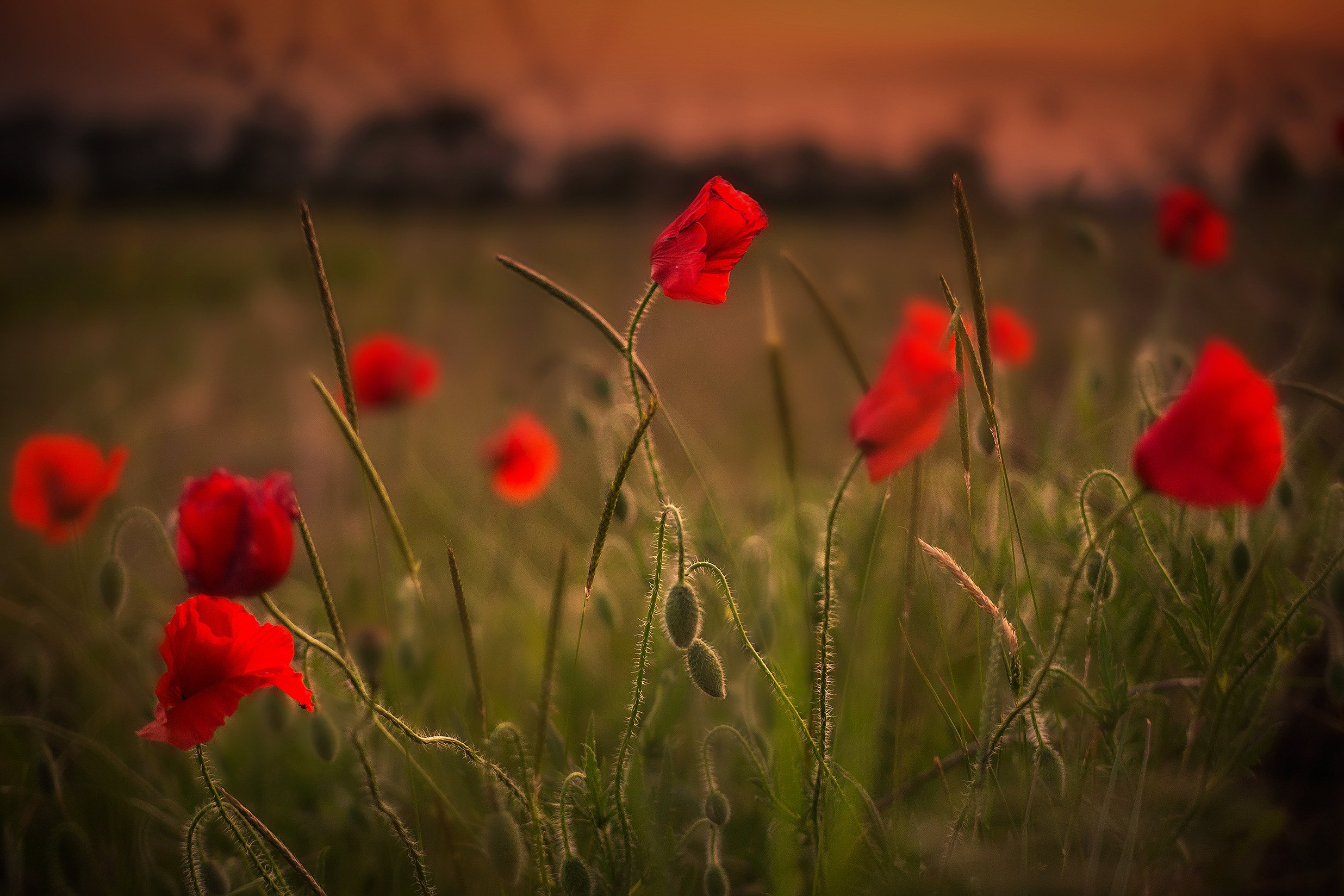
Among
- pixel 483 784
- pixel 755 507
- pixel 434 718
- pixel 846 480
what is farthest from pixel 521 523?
pixel 846 480

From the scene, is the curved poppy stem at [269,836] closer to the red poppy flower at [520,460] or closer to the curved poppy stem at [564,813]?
the curved poppy stem at [564,813]

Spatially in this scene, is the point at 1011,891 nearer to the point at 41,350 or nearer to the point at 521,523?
the point at 521,523

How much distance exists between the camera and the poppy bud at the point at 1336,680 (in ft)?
1.76

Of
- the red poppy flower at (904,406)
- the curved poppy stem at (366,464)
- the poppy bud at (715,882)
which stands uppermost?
the red poppy flower at (904,406)

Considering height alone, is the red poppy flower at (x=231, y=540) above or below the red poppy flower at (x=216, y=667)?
above

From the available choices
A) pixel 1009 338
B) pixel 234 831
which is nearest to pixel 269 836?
pixel 234 831

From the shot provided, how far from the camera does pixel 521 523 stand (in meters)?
1.28

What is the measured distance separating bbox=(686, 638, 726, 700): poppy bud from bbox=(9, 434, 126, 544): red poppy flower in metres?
0.58

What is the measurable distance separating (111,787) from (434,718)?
0.89 feet

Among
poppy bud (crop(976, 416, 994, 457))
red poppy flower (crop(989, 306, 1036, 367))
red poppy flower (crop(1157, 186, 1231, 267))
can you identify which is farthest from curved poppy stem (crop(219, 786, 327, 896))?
red poppy flower (crop(1157, 186, 1231, 267))

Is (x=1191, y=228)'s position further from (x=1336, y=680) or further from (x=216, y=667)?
(x=216, y=667)

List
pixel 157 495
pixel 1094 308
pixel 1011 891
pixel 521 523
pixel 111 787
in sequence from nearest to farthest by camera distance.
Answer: pixel 1011 891 → pixel 111 787 → pixel 157 495 → pixel 521 523 → pixel 1094 308

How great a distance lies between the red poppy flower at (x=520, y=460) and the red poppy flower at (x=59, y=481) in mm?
355

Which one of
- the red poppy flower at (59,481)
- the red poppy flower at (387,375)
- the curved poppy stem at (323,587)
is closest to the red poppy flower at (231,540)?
the curved poppy stem at (323,587)
